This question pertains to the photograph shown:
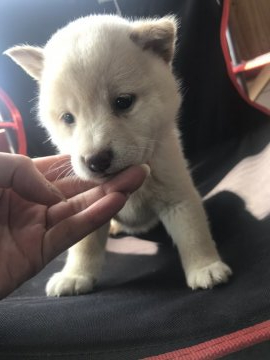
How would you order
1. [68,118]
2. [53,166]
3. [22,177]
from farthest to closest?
[53,166], [68,118], [22,177]

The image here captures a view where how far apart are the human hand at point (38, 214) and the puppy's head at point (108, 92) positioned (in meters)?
0.07

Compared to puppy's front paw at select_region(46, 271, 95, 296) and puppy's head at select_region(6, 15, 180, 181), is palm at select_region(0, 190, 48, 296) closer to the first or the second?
puppy's head at select_region(6, 15, 180, 181)

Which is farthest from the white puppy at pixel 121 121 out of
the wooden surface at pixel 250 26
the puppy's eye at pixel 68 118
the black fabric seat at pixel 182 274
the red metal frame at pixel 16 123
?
the wooden surface at pixel 250 26

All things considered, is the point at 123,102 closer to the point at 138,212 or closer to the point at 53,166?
the point at 53,166

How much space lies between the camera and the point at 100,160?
1.21 metres

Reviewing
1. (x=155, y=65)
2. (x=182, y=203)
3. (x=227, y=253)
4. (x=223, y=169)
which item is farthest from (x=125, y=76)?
(x=223, y=169)

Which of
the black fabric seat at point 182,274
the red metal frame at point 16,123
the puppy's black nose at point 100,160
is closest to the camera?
the black fabric seat at point 182,274

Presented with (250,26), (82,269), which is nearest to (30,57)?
(82,269)

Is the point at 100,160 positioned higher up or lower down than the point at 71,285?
higher up

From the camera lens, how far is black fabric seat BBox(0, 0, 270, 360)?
1.10m

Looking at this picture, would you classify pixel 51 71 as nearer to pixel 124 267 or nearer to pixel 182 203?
pixel 182 203

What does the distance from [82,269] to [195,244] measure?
40 centimetres

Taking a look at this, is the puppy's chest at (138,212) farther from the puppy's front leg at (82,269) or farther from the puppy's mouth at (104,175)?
the puppy's mouth at (104,175)

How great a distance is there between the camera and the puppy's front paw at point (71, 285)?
58.9 inches
